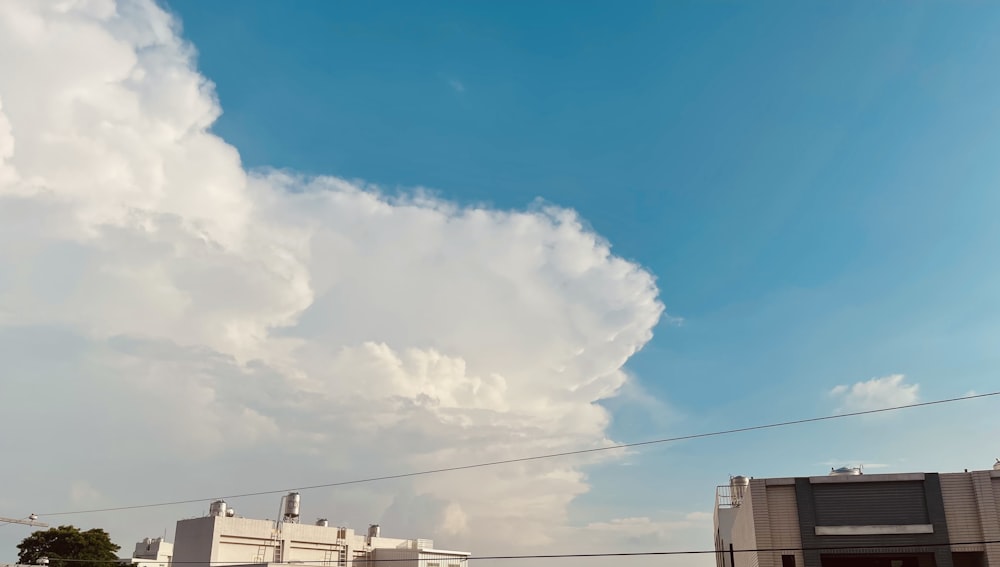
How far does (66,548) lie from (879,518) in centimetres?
7749

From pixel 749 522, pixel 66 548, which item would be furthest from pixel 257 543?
pixel 749 522

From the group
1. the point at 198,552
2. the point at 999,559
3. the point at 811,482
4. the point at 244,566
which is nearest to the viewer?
the point at 999,559

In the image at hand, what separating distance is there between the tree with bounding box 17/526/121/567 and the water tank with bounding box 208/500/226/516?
15.7m

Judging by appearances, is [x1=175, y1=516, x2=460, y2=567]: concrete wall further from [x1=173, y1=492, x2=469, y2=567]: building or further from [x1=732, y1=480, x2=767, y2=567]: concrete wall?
[x1=732, y1=480, x2=767, y2=567]: concrete wall

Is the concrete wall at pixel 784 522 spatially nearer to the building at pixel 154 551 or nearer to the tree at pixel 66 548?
the tree at pixel 66 548

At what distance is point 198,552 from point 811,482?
5577 cm

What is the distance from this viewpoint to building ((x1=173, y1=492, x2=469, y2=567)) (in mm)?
68062

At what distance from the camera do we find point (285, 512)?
7594cm

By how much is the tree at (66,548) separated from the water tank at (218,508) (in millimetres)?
15657

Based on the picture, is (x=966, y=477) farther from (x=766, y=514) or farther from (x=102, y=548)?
(x=102, y=548)

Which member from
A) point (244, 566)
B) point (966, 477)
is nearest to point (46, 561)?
point (244, 566)

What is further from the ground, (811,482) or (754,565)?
(811,482)

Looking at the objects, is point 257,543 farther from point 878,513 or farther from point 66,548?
point 878,513

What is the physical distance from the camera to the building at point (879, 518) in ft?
106
